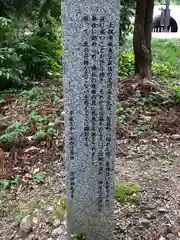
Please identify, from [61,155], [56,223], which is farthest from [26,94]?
[56,223]

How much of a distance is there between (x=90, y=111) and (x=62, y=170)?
1.49 meters

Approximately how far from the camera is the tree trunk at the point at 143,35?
18.8 ft

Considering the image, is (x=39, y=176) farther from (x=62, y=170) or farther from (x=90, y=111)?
(x=90, y=111)

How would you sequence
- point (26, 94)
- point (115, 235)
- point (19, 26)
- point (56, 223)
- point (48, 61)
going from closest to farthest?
point (115, 235)
point (56, 223)
point (26, 94)
point (48, 61)
point (19, 26)

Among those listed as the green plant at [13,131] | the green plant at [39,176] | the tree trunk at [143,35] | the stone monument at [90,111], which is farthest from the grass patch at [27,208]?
the tree trunk at [143,35]

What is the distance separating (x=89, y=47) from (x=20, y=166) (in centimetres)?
204

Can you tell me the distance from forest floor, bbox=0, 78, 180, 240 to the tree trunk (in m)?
0.96

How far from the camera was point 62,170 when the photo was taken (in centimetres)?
375

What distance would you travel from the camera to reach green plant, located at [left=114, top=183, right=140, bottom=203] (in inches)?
125

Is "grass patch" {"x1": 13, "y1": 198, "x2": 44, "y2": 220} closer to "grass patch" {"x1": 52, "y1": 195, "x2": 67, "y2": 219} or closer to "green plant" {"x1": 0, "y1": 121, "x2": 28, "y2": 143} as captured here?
"grass patch" {"x1": 52, "y1": 195, "x2": 67, "y2": 219}

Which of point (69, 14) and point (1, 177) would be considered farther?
point (1, 177)

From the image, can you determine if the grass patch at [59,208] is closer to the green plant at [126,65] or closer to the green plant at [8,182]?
the green plant at [8,182]

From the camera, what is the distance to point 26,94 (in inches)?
215

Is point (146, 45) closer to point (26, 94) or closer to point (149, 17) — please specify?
point (149, 17)
